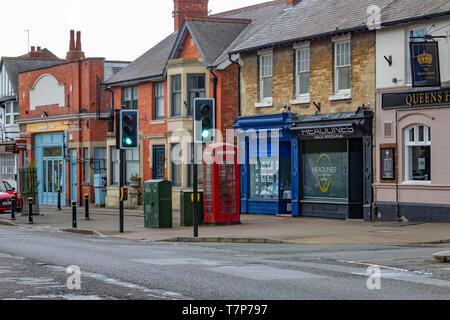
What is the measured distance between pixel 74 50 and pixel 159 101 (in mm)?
12732

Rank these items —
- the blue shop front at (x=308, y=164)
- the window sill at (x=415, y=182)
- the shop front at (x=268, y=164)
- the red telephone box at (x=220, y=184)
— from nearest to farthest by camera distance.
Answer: the window sill at (x=415, y=182), the red telephone box at (x=220, y=184), the blue shop front at (x=308, y=164), the shop front at (x=268, y=164)

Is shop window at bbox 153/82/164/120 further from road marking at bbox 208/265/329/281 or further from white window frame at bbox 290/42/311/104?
road marking at bbox 208/265/329/281

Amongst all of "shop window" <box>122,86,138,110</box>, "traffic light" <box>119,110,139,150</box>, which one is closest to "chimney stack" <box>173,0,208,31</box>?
"shop window" <box>122,86,138,110</box>

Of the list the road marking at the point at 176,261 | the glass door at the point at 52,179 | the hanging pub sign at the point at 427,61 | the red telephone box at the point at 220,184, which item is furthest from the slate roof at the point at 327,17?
the glass door at the point at 52,179

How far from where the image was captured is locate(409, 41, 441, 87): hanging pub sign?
940 inches

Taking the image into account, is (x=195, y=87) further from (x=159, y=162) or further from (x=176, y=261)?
(x=176, y=261)

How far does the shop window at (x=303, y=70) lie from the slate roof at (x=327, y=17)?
644 millimetres

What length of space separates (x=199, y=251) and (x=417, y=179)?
32.6 ft

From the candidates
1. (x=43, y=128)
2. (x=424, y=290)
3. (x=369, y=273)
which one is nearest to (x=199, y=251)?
(x=369, y=273)

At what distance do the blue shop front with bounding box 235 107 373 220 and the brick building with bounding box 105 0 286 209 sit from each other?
8.39ft

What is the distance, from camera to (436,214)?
24.8 m

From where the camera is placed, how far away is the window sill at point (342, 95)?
27788mm

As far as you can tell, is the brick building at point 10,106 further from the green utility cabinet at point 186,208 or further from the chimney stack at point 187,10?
the green utility cabinet at point 186,208

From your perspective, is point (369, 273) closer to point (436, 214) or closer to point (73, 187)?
point (436, 214)
